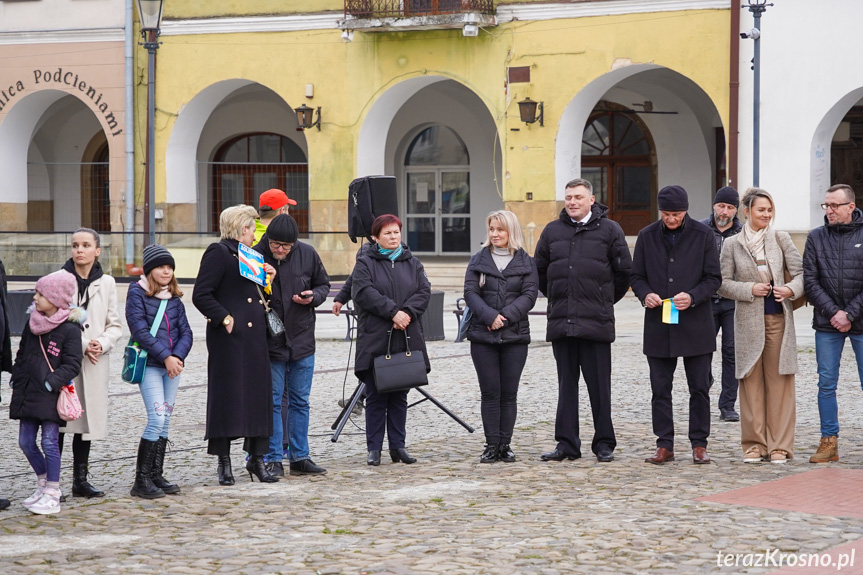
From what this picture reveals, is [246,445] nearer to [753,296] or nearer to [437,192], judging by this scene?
[753,296]

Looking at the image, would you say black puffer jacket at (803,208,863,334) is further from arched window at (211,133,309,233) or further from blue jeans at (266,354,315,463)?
arched window at (211,133,309,233)

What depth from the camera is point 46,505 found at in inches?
283

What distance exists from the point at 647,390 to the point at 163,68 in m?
15.7

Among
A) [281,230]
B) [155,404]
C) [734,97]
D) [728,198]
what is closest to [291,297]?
[281,230]

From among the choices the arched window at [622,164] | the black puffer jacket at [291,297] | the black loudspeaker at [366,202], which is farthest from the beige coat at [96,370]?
the arched window at [622,164]

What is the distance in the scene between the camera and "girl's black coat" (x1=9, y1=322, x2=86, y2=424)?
7215 mm

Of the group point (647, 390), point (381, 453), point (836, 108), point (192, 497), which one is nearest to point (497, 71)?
point (836, 108)

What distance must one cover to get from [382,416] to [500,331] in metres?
0.98

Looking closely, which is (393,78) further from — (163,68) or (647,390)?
(647,390)

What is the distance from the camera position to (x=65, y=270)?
25.1 ft

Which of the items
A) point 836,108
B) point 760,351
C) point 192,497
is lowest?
point 192,497

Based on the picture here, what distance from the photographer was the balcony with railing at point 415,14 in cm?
2266

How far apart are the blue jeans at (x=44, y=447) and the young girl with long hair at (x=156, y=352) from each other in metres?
0.56

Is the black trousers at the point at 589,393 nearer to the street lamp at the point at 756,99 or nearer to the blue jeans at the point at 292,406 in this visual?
the blue jeans at the point at 292,406
